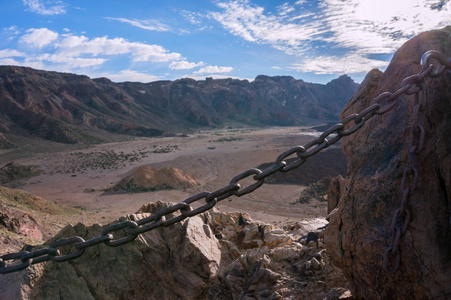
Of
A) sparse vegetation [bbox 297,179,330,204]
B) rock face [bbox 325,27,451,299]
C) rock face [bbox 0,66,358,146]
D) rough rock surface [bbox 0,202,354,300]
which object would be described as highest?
rock face [bbox 0,66,358,146]

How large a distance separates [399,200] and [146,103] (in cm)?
8822

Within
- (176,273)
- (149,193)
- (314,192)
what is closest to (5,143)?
(149,193)

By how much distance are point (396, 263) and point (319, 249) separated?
2.24 metres

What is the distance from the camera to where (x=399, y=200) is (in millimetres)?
2240

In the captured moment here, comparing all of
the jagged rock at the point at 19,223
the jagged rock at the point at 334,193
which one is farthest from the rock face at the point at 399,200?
the jagged rock at the point at 19,223

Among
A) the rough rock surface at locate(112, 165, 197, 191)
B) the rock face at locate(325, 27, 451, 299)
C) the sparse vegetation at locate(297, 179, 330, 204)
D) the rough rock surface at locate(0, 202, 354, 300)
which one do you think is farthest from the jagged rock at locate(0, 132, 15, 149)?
the rock face at locate(325, 27, 451, 299)

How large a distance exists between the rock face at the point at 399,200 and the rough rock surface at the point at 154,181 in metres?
19.7

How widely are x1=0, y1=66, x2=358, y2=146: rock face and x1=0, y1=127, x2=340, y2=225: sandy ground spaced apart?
48.9 feet

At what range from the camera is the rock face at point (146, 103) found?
54.8 metres

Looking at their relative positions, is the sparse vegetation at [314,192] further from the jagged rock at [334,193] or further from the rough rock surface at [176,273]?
the rough rock surface at [176,273]

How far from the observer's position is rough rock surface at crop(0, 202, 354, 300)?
11.2 feet

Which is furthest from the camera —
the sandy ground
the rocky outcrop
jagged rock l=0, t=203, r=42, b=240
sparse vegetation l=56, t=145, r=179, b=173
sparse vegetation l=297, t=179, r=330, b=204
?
sparse vegetation l=56, t=145, r=179, b=173

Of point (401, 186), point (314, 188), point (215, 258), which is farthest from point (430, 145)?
point (314, 188)

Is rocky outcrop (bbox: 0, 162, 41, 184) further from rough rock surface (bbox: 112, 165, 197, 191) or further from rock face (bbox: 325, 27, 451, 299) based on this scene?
rock face (bbox: 325, 27, 451, 299)
